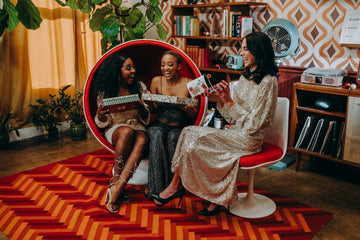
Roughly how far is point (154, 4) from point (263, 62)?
1681mm

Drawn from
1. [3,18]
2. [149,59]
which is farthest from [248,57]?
[3,18]

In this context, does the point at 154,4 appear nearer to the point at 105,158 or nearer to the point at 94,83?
the point at 94,83

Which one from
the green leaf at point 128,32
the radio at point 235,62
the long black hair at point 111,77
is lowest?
the long black hair at point 111,77

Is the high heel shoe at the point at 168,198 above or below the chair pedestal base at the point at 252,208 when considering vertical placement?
above

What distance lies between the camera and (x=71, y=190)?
8.56ft

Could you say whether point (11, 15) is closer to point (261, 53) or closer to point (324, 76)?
point (261, 53)

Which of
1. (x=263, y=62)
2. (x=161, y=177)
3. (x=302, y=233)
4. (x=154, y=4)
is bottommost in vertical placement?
(x=302, y=233)

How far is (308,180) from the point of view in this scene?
2.83 meters

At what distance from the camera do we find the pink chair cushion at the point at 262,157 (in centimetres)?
206

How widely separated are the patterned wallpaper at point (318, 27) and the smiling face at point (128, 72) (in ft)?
5.34

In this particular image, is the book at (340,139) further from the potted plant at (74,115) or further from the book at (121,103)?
the potted plant at (74,115)

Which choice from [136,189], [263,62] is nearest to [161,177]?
[136,189]

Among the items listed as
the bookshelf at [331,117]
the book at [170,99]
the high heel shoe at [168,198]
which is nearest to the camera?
the high heel shoe at [168,198]

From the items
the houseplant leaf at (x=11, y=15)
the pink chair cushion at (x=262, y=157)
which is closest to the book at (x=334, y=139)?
the pink chair cushion at (x=262, y=157)
